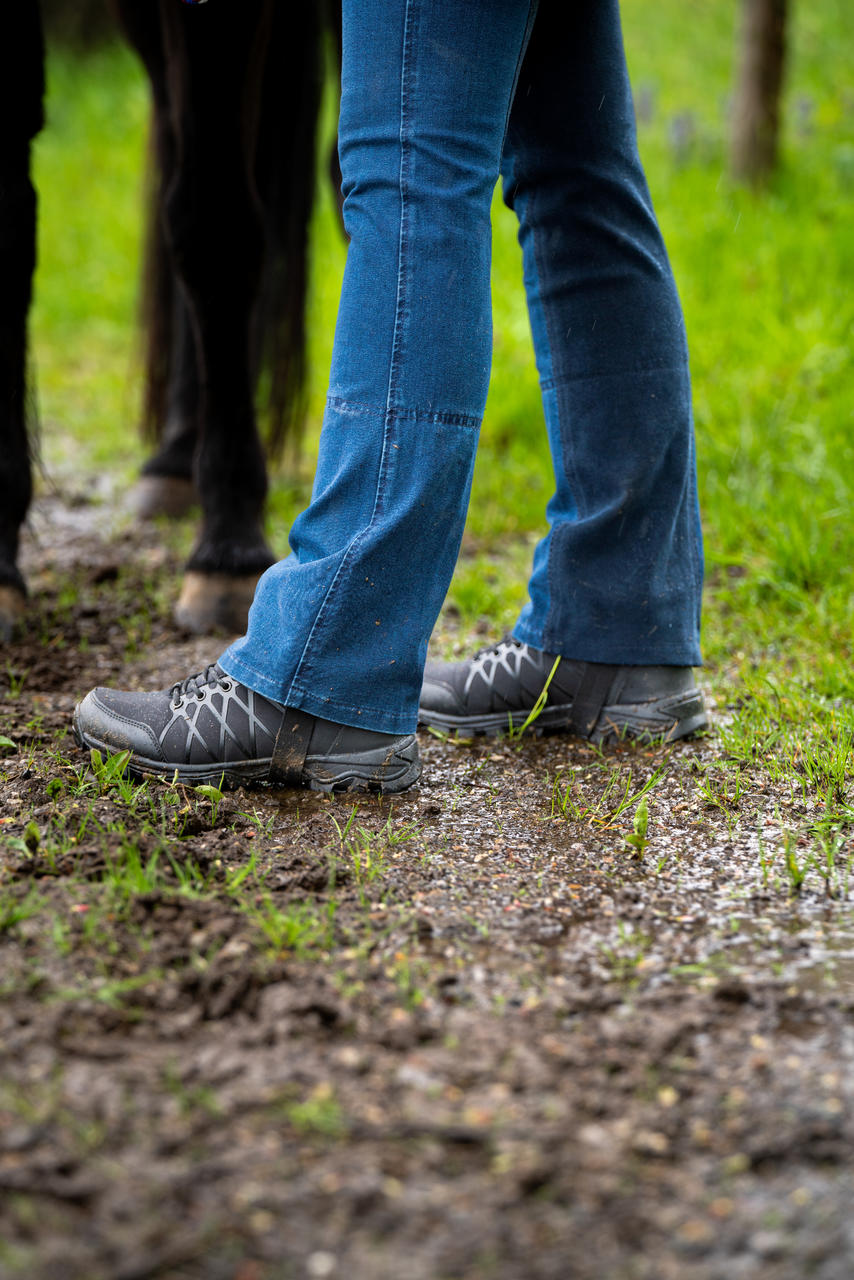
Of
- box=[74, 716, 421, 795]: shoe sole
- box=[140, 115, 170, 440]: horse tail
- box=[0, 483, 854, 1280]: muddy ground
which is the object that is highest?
box=[140, 115, 170, 440]: horse tail

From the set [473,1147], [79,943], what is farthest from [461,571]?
[473,1147]

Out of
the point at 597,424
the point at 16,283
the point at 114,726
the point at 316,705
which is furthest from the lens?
the point at 16,283

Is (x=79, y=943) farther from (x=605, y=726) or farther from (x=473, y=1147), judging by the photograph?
(x=605, y=726)

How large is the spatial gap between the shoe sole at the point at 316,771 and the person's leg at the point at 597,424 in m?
0.29

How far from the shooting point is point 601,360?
5.40ft

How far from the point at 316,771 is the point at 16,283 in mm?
1233

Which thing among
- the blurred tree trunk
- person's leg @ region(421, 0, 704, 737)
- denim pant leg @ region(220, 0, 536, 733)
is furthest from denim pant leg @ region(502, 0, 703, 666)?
the blurred tree trunk

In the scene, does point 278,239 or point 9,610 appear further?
point 278,239

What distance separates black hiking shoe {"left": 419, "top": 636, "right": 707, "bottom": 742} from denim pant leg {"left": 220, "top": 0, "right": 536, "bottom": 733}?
1.16 ft

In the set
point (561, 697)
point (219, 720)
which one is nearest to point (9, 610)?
point (219, 720)

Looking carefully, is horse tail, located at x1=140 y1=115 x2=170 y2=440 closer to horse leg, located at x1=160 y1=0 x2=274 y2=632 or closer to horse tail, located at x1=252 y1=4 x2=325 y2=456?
horse tail, located at x1=252 y1=4 x2=325 y2=456

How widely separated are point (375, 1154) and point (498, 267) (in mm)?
4075

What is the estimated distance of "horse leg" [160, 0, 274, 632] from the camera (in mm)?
2098

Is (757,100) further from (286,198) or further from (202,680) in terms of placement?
(202,680)
